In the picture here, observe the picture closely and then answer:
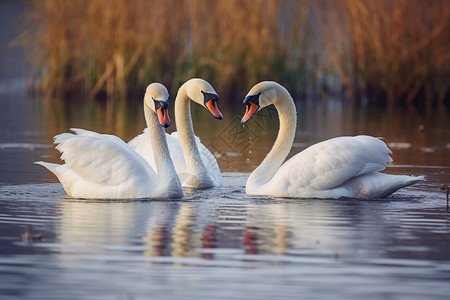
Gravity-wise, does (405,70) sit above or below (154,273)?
above

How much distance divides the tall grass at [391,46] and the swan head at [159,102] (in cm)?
1137

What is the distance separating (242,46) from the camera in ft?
66.4

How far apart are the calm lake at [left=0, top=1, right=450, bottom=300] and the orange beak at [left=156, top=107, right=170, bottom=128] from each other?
2.09 ft

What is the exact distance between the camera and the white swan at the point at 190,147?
9133mm

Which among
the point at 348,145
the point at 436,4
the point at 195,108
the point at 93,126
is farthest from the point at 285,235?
the point at 195,108

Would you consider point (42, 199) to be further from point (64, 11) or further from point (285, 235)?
point (64, 11)

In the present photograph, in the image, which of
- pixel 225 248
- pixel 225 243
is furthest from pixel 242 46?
pixel 225 248

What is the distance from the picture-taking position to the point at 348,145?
8336 mm

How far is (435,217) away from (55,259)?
9.67 feet

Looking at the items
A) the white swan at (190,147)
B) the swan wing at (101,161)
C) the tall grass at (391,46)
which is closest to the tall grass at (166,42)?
the tall grass at (391,46)

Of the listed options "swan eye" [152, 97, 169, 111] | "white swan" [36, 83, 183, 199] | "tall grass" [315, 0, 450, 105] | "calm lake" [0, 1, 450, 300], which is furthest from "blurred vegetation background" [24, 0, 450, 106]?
"white swan" [36, 83, 183, 199]

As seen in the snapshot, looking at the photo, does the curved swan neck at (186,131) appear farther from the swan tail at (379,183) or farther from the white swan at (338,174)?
the swan tail at (379,183)

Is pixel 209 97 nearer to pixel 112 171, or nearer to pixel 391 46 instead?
pixel 112 171

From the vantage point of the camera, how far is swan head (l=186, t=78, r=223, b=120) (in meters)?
8.93
